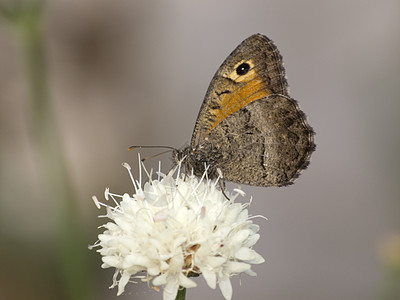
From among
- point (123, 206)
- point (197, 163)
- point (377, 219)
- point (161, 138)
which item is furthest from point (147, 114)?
point (123, 206)

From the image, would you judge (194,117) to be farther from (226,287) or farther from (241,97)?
(226,287)

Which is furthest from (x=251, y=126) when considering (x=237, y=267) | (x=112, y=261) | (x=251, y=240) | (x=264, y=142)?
(x=112, y=261)

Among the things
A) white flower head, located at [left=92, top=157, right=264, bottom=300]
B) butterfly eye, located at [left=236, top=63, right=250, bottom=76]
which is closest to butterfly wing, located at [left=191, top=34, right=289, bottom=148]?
butterfly eye, located at [left=236, top=63, right=250, bottom=76]

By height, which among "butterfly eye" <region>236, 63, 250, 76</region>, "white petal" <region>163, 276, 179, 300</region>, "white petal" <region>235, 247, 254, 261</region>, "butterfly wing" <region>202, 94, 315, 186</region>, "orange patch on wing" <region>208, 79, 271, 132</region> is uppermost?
"butterfly eye" <region>236, 63, 250, 76</region>

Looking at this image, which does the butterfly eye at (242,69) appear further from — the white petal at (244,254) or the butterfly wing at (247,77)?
the white petal at (244,254)

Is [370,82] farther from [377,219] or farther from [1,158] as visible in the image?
[1,158]

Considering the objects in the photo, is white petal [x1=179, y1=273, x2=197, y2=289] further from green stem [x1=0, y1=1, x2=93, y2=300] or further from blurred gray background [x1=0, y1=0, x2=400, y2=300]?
blurred gray background [x1=0, y1=0, x2=400, y2=300]
